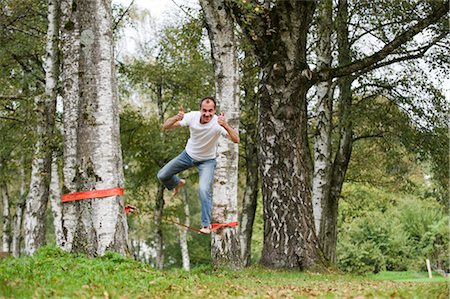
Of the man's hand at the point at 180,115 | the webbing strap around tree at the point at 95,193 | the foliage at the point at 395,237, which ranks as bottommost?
the foliage at the point at 395,237

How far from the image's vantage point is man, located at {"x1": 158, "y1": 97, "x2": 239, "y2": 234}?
10.7m

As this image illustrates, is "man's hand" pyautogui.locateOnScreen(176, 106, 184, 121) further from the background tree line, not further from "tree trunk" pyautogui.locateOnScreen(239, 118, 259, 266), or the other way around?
"tree trunk" pyautogui.locateOnScreen(239, 118, 259, 266)

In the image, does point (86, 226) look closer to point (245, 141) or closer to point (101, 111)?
point (101, 111)

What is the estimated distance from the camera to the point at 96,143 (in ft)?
30.0

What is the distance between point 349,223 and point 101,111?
122 feet

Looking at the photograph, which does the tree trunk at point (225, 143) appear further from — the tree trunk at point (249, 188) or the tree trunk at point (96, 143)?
the tree trunk at point (249, 188)

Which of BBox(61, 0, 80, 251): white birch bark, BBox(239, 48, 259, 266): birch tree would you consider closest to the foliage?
BBox(239, 48, 259, 266): birch tree

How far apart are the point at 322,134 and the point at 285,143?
668 cm

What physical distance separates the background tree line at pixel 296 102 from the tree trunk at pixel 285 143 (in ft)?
0.08

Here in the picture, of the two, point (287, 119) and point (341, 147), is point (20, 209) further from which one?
point (287, 119)

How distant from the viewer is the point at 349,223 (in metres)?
44.3

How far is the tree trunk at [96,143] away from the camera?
9.09 m

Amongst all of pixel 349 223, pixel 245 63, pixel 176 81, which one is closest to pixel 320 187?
pixel 245 63

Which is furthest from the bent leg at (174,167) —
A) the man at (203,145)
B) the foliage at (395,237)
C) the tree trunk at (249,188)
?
the foliage at (395,237)
